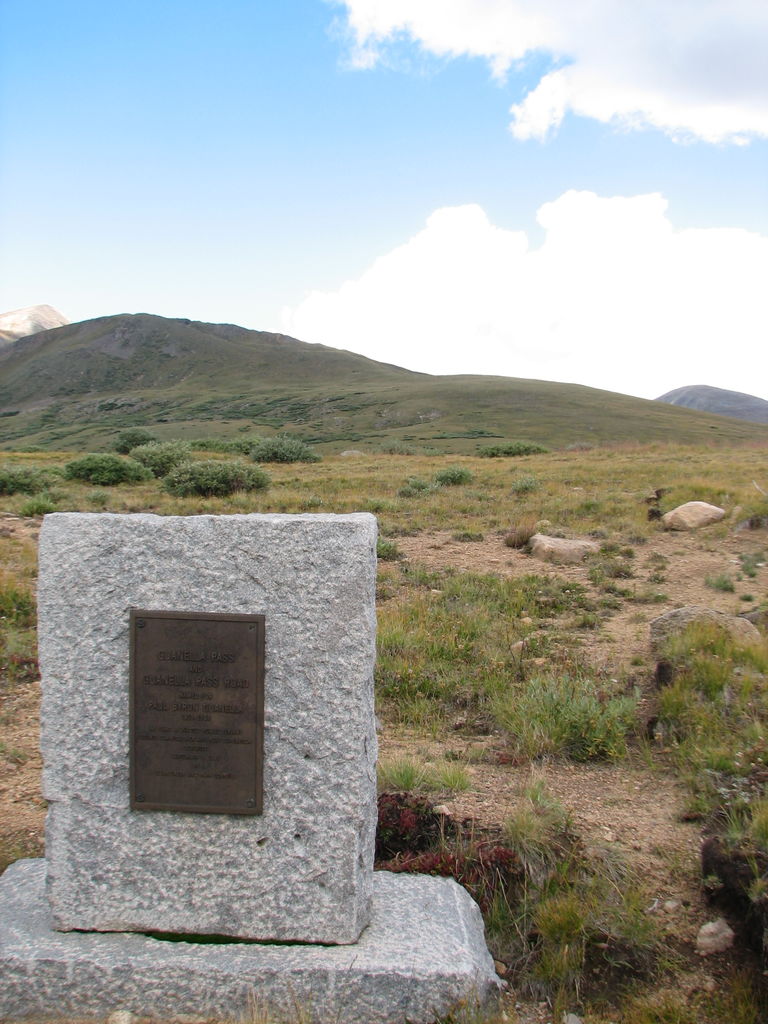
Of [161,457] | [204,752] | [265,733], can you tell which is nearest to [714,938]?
[265,733]

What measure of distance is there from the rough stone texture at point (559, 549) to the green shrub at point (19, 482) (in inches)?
411

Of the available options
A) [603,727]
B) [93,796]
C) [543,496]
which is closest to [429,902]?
[93,796]

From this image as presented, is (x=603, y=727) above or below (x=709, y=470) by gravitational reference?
below

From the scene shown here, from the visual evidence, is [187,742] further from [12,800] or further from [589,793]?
[589,793]

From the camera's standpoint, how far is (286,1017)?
8.66ft

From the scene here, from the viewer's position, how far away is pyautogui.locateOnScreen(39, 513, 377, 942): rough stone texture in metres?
2.75

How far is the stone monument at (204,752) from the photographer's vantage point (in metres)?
2.73

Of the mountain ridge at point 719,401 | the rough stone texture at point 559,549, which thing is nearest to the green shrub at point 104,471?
the rough stone texture at point 559,549

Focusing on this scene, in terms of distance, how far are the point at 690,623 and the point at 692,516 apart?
5530 mm

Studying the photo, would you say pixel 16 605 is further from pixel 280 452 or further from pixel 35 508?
pixel 280 452

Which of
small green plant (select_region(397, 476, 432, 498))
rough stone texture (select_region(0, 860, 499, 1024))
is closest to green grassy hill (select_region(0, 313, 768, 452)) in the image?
small green plant (select_region(397, 476, 432, 498))

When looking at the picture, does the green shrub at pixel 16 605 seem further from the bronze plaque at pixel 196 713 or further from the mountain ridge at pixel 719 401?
the mountain ridge at pixel 719 401

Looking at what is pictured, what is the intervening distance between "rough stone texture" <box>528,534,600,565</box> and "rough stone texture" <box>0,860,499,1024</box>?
21.9 ft

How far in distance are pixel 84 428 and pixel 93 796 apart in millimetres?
76974
